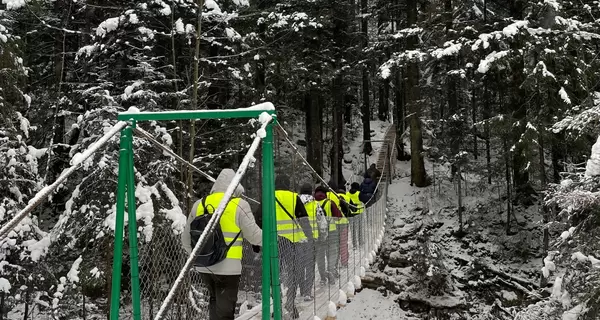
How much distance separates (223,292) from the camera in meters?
3.04

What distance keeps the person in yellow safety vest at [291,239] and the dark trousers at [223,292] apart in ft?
1.09

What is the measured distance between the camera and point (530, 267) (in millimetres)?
11609

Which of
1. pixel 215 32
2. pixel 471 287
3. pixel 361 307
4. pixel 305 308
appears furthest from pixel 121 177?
pixel 471 287

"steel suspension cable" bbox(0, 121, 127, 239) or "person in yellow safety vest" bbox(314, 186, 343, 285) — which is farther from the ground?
"steel suspension cable" bbox(0, 121, 127, 239)

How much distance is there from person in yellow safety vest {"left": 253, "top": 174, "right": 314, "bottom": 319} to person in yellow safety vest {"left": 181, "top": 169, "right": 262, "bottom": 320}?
33cm

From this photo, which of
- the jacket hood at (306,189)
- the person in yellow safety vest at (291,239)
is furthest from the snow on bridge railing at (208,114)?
the jacket hood at (306,189)

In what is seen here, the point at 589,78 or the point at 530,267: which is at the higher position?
the point at 589,78

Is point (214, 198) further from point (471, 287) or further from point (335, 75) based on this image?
point (335, 75)

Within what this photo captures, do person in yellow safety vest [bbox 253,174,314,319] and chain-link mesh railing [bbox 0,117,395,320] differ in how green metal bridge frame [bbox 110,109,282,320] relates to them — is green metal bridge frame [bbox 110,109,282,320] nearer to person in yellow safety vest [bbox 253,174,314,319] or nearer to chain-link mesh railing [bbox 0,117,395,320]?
chain-link mesh railing [bbox 0,117,395,320]

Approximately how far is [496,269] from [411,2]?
7932mm

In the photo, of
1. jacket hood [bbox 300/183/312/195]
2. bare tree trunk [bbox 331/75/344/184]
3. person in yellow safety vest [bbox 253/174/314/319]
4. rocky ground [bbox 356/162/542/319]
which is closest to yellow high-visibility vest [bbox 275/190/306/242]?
person in yellow safety vest [bbox 253/174/314/319]

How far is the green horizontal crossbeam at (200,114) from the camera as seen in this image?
7.73 feet

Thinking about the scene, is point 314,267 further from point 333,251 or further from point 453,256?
point 453,256

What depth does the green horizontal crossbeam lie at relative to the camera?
2.36m
